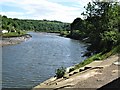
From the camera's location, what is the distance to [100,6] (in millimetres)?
46688

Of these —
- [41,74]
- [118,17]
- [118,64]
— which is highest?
[118,17]

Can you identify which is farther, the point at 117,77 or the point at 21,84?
the point at 21,84

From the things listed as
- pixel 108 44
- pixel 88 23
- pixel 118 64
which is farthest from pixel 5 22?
pixel 118 64

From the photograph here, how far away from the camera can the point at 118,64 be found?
2017 centimetres

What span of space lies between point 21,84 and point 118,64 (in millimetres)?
8325

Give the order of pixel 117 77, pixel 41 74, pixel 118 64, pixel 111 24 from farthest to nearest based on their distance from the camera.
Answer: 1. pixel 111 24
2. pixel 41 74
3. pixel 118 64
4. pixel 117 77

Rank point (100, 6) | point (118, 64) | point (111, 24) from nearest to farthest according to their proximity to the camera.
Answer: point (118, 64) → point (111, 24) → point (100, 6)

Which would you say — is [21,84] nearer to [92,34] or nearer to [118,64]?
[118,64]

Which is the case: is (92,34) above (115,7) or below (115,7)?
below

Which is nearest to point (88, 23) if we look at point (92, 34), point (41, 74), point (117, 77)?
point (92, 34)

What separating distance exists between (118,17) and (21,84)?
23401mm

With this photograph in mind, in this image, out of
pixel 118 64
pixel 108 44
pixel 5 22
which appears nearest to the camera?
pixel 118 64

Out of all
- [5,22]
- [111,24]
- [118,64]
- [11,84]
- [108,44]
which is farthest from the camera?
[5,22]

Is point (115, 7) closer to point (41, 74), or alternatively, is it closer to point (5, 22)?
point (41, 74)
